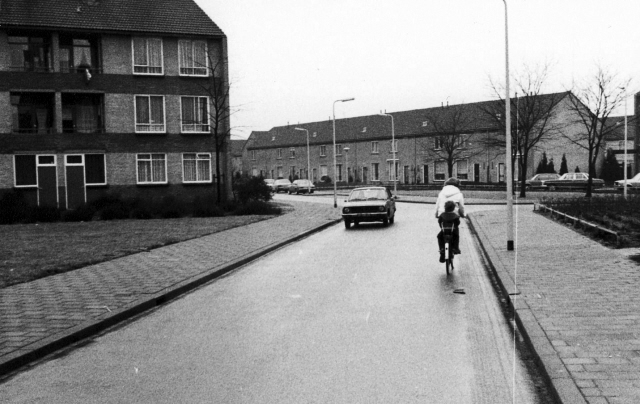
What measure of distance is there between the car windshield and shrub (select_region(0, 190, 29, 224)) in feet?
49.8

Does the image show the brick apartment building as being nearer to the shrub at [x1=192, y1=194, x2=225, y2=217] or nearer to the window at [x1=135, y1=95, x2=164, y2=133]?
the window at [x1=135, y1=95, x2=164, y2=133]

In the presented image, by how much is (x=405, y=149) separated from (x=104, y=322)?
7202 centimetres

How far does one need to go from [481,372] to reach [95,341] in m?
4.29

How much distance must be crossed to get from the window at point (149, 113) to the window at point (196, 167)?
216 centimetres

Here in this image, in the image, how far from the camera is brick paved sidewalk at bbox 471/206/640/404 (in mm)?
5117

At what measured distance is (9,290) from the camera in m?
10.4

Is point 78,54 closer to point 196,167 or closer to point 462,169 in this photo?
point 196,167

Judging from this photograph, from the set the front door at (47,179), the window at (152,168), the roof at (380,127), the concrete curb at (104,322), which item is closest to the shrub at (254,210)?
the window at (152,168)

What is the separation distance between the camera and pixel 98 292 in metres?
10.1

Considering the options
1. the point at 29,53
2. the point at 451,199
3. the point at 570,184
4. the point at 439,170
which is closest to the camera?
the point at 451,199

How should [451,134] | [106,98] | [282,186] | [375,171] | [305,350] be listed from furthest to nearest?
[375,171], [282,186], [451,134], [106,98], [305,350]

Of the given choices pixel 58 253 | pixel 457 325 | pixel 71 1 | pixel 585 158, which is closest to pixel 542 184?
pixel 585 158

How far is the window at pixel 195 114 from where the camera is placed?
120 ft

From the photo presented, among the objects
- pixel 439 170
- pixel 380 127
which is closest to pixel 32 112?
pixel 439 170
